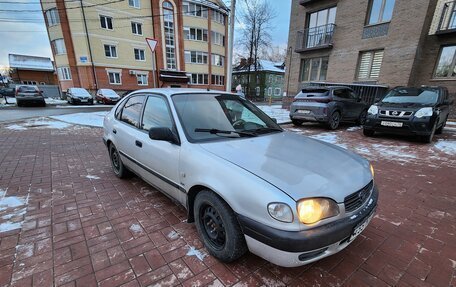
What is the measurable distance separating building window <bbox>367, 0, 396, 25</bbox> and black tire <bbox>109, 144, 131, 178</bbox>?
14.5 meters

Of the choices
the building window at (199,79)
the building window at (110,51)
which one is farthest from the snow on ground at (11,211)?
the building window at (199,79)

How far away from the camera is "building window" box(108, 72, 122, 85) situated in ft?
81.0

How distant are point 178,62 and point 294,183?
30.2 m

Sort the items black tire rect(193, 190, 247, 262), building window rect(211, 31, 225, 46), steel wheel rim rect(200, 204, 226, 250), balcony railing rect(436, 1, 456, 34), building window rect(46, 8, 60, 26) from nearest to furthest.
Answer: black tire rect(193, 190, 247, 262), steel wheel rim rect(200, 204, 226, 250), balcony railing rect(436, 1, 456, 34), building window rect(46, 8, 60, 26), building window rect(211, 31, 225, 46)

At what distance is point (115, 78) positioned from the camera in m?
25.1

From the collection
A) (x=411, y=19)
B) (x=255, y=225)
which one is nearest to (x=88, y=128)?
(x=255, y=225)

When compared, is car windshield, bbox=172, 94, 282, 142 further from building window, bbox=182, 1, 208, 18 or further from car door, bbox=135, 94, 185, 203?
building window, bbox=182, 1, 208, 18

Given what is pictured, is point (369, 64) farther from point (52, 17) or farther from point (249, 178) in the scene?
point (52, 17)

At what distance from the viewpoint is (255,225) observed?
165 centimetres

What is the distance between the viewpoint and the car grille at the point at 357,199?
1.76 meters

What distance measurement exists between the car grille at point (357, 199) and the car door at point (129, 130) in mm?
2472

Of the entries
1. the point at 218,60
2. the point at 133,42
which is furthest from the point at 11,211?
the point at 218,60

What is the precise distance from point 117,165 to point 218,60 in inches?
1236

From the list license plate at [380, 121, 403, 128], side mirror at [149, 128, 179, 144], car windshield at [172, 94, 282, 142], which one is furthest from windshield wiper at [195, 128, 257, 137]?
Result: license plate at [380, 121, 403, 128]
